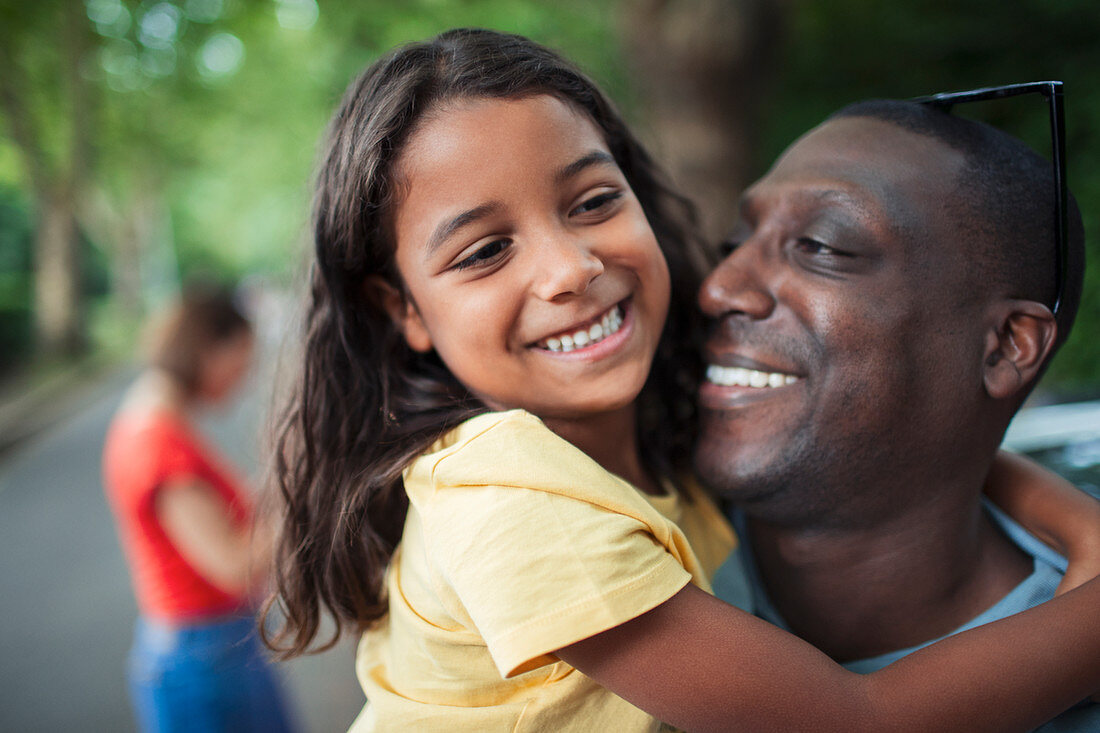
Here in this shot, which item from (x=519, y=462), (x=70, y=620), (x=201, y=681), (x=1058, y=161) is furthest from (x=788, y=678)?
(x=70, y=620)

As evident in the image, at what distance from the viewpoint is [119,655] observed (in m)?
5.46

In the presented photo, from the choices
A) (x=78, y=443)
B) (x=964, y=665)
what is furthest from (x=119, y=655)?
(x=78, y=443)

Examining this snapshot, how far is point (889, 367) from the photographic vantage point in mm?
1604

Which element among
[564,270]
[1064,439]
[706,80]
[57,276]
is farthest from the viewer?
[57,276]

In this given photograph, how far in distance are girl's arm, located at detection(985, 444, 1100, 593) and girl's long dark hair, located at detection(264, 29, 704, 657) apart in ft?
2.44

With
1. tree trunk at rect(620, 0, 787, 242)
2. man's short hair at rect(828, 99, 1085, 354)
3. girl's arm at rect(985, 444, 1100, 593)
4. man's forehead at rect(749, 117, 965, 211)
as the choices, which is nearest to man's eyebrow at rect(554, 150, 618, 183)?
man's forehead at rect(749, 117, 965, 211)

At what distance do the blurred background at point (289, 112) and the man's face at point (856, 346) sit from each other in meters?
0.92

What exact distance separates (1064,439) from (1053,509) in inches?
45.9

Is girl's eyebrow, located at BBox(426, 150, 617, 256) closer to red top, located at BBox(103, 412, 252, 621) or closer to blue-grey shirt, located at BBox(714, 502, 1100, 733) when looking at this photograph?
blue-grey shirt, located at BBox(714, 502, 1100, 733)

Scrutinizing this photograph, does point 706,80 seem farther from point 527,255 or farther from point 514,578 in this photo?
point 514,578

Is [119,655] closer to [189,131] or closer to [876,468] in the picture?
[876,468]

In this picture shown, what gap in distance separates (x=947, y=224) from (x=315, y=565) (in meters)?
1.56

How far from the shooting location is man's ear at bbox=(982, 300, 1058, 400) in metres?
1.63

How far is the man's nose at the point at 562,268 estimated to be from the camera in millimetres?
1516
